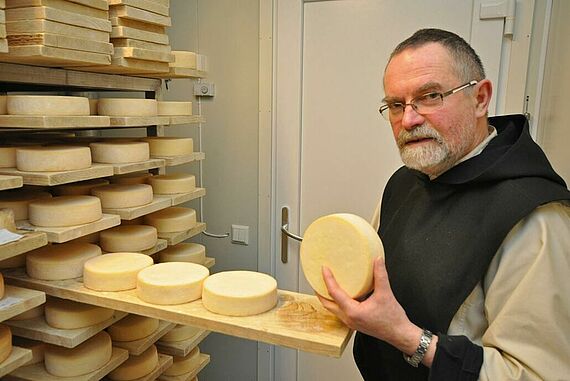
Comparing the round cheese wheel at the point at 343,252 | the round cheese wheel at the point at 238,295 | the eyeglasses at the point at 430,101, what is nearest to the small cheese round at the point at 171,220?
the round cheese wheel at the point at 238,295

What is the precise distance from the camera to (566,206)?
1.02 metres

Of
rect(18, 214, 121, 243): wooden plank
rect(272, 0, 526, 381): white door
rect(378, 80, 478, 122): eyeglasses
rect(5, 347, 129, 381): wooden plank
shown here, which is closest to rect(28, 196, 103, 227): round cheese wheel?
rect(18, 214, 121, 243): wooden plank

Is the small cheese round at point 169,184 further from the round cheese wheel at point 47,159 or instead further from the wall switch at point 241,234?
the wall switch at point 241,234

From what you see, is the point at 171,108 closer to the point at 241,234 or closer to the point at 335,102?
the point at 335,102

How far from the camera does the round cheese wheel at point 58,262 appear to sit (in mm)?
1225

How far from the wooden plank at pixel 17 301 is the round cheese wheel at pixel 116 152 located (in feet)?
1.38

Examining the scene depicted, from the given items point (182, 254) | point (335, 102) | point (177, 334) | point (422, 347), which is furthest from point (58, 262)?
point (335, 102)

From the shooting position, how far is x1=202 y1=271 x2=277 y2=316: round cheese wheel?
3.42 ft

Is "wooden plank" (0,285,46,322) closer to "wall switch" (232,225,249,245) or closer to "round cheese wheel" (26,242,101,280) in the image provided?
"round cheese wheel" (26,242,101,280)

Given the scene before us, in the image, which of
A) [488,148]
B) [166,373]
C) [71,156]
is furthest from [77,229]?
[488,148]

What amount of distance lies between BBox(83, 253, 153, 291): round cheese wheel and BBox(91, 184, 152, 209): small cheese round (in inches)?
7.7

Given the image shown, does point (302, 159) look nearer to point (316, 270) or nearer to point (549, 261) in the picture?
point (316, 270)

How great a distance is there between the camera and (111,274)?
3.80ft

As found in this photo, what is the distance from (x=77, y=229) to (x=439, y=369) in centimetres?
93
